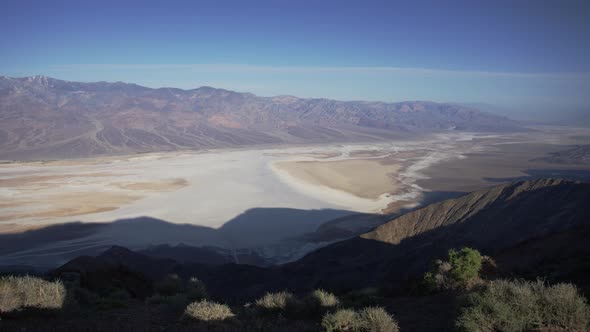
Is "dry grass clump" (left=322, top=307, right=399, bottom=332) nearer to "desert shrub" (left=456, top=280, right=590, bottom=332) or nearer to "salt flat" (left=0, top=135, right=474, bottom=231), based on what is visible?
"desert shrub" (left=456, top=280, right=590, bottom=332)

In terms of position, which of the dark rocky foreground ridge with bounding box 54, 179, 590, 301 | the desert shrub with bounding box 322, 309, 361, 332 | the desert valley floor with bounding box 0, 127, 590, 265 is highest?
the desert shrub with bounding box 322, 309, 361, 332

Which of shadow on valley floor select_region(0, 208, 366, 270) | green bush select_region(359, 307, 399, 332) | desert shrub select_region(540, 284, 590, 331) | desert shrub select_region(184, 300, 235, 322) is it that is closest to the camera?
desert shrub select_region(540, 284, 590, 331)

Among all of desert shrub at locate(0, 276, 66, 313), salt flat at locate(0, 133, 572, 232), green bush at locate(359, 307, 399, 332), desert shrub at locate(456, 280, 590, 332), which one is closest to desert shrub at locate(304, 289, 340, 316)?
green bush at locate(359, 307, 399, 332)

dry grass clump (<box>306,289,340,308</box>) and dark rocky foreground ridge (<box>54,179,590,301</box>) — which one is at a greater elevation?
dry grass clump (<box>306,289,340,308</box>)

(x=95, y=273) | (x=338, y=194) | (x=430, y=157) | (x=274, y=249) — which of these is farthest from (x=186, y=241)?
(x=430, y=157)

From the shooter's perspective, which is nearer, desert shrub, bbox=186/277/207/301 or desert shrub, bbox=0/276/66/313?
desert shrub, bbox=0/276/66/313

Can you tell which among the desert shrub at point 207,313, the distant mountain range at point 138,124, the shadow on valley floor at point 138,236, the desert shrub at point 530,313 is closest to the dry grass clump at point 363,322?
the desert shrub at point 530,313
